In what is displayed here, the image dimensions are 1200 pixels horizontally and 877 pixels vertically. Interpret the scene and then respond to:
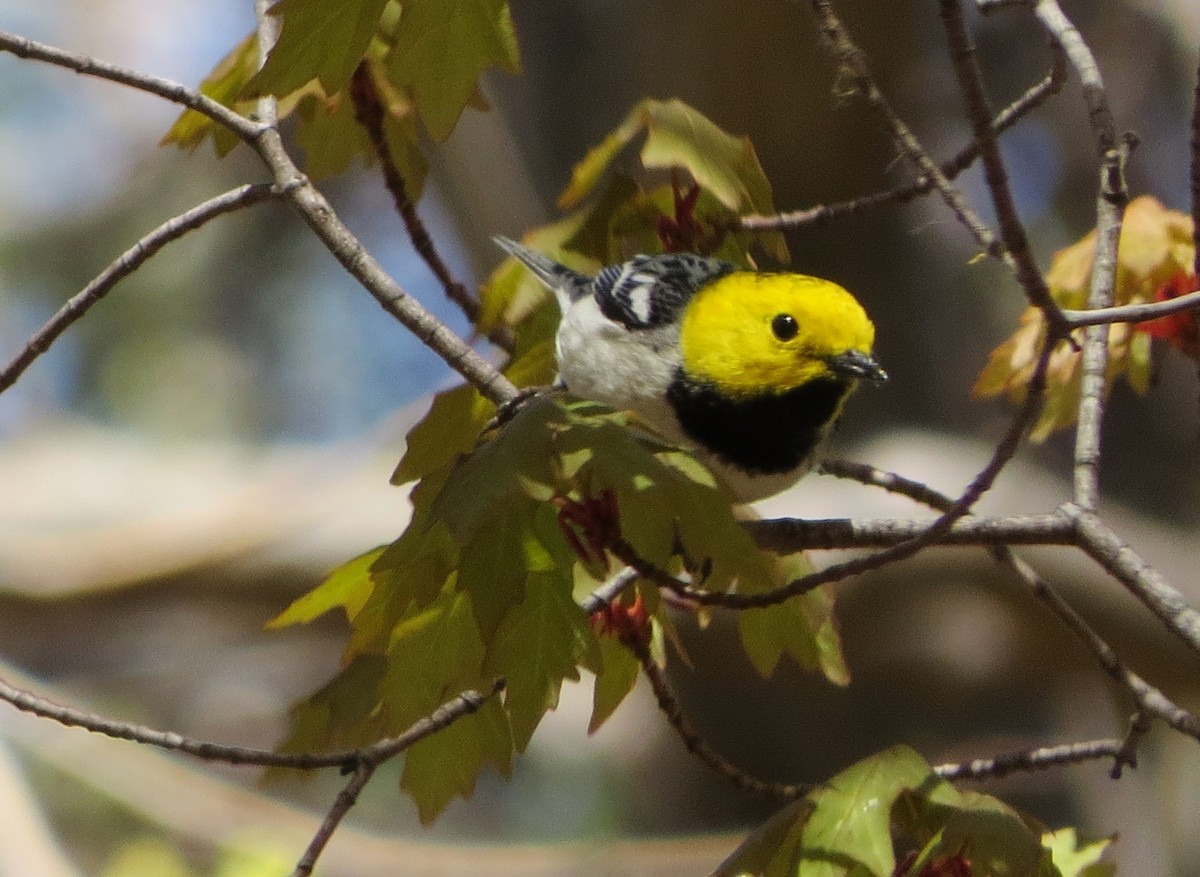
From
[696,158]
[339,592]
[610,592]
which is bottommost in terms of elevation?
[610,592]

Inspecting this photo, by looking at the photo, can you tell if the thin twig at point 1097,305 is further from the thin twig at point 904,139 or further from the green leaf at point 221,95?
the green leaf at point 221,95

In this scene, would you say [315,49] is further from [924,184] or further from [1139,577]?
[1139,577]

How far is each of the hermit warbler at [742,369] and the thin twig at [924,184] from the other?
107 millimetres

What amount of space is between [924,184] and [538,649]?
0.57 metres

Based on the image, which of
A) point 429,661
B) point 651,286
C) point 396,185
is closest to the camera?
point 429,661

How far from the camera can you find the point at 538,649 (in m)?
0.98

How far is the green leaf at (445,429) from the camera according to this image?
1.26 metres

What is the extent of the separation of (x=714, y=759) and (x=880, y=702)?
7.08ft

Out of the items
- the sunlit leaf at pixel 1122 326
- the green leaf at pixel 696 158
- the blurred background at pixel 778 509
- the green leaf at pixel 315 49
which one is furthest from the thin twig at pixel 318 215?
the blurred background at pixel 778 509

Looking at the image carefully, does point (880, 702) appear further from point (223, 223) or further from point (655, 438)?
point (223, 223)

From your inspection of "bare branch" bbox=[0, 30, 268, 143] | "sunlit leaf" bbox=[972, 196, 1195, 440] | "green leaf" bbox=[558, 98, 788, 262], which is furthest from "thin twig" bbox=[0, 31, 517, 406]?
"sunlit leaf" bbox=[972, 196, 1195, 440]

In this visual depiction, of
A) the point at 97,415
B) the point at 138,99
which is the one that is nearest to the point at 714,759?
the point at 97,415

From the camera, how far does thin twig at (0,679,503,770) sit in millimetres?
1060

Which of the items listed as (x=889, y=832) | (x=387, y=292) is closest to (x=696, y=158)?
(x=387, y=292)
